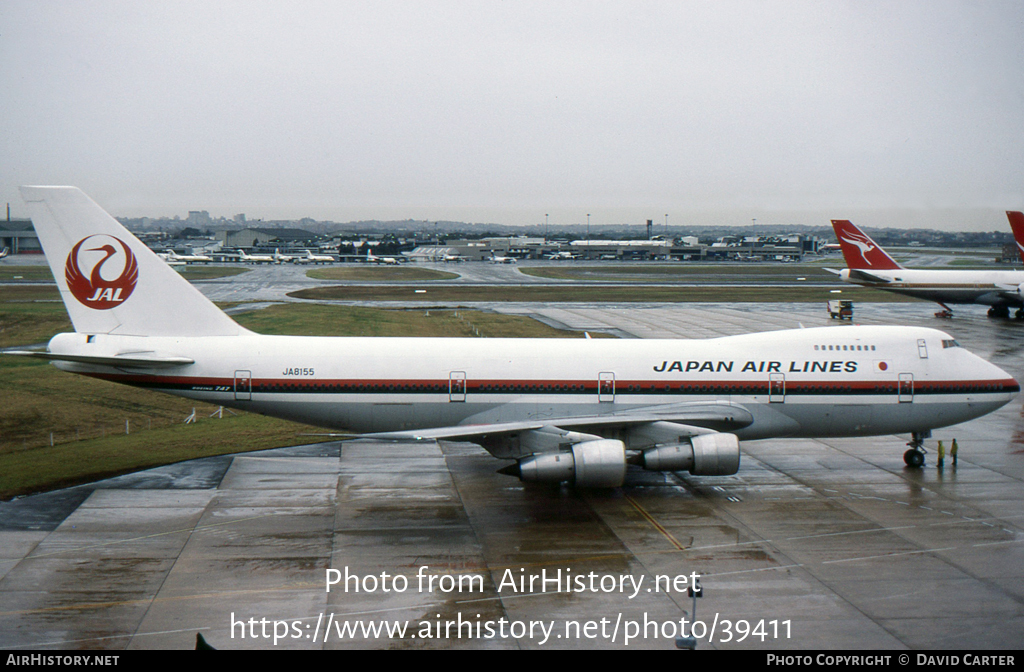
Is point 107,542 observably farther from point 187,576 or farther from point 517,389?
point 517,389

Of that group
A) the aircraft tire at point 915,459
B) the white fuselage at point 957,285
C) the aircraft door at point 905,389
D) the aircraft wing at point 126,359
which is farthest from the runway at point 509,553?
the white fuselage at point 957,285

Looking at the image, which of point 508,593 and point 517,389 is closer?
point 508,593

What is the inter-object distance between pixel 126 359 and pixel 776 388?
20.4 meters

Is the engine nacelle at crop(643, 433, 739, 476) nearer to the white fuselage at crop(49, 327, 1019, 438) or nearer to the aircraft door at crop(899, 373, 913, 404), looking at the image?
the white fuselage at crop(49, 327, 1019, 438)

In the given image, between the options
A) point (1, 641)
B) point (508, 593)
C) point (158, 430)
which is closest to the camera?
point (1, 641)

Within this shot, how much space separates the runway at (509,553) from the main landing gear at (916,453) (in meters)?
0.65

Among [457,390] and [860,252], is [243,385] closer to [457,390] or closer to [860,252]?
[457,390]

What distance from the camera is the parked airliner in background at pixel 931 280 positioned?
72000mm

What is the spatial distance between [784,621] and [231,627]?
1112 cm

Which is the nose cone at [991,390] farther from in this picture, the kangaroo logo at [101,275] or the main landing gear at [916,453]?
the kangaroo logo at [101,275]

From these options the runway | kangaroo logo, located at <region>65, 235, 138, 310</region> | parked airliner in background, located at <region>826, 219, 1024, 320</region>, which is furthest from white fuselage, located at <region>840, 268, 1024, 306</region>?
kangaroo logo, located at <region>65, 235, 138, 310</region>

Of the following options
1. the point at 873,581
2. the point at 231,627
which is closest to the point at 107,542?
the point at 231,627

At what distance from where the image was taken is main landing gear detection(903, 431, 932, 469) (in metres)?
27.2

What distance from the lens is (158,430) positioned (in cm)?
3244
